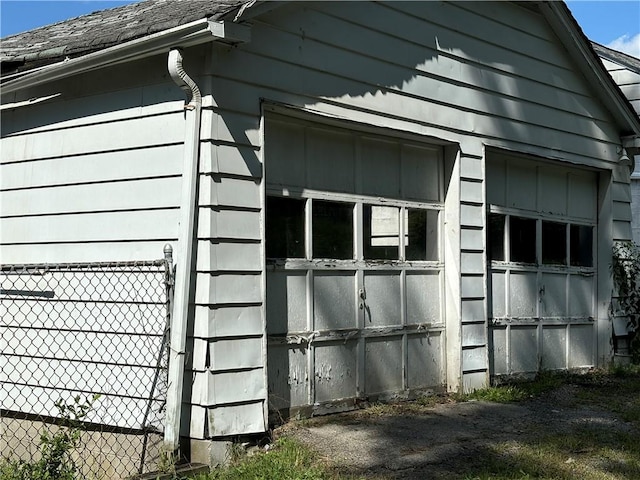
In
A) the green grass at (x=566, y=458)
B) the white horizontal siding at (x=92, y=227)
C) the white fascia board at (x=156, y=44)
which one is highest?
the white fascia board at (x=156, y=44)

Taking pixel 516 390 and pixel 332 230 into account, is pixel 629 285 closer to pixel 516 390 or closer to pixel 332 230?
pixel 516 390

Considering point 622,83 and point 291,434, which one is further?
point 622,83

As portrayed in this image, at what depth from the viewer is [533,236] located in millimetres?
9344

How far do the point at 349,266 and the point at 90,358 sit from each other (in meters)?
2.29

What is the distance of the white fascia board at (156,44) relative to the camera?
539cm

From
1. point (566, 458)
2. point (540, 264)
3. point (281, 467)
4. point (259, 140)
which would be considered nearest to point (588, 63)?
point (540, 264)

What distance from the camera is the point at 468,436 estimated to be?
20.6 ft

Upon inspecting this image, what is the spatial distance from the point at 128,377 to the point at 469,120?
4.35m

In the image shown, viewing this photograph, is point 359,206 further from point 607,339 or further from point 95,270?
point 607,339

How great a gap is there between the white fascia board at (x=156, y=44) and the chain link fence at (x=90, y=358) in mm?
1501

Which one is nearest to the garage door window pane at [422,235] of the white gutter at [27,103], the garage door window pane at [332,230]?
the garage door window pane at [332,230]

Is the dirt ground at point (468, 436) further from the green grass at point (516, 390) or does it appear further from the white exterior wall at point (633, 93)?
the white exterior wall at point (633, 93)

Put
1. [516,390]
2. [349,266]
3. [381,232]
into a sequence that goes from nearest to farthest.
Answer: [349,266] < [381,232] < [516,390]

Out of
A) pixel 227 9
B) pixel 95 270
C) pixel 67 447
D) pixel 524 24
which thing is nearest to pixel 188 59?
pixel 227 9
